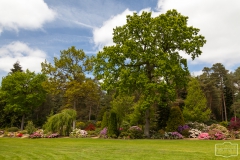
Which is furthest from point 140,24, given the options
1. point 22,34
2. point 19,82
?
point 19,82

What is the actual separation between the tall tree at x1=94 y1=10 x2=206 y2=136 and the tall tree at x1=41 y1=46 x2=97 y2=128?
960 centimetres

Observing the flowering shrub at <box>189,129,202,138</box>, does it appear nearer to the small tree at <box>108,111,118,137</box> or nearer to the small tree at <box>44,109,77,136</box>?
the small tree at <box>108,111,118,137</box>

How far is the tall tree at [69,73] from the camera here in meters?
29.5

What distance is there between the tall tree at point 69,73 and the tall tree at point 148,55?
9.60 meters

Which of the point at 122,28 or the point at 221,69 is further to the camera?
the point at 221,69

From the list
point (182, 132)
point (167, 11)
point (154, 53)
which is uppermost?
point (167, 11)

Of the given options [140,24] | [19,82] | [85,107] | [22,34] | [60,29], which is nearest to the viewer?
[60,29]

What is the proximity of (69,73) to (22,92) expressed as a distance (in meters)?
10.00

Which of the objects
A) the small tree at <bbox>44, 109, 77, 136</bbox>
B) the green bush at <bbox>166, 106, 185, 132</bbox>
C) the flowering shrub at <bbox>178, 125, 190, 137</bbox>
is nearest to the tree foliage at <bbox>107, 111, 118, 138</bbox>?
the small tree at <bbox>44, 109, 77, 136</bbox>

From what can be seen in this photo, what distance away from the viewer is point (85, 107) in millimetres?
51688

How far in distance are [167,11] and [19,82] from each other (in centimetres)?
2569

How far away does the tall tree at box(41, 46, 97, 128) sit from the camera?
96.8 ft

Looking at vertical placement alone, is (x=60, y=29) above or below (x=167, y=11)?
below

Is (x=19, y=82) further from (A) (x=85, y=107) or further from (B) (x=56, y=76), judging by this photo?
(A) (x=85, y=107)
